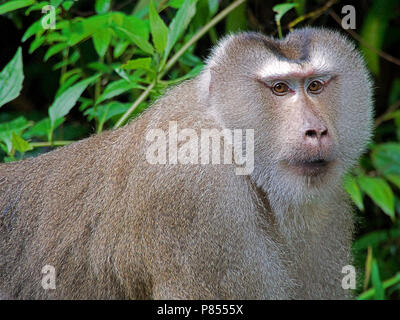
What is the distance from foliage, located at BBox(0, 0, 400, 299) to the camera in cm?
408

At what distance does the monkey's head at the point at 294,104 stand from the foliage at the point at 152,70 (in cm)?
63

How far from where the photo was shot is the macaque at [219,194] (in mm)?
3010

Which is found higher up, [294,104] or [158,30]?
[158,30]

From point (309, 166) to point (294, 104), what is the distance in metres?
0.29

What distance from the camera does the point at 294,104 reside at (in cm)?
304

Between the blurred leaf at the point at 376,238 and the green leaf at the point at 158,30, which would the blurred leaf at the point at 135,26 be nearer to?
the green leaf at the point at 158,30

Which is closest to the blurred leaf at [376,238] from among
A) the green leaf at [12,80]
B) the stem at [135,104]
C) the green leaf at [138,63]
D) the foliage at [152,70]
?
the foliage at [152,70]

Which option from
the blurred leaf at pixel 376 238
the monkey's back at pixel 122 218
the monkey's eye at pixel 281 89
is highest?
the blurred leaf at pixel 376 238

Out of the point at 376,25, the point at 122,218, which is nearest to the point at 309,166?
the point at 122,218

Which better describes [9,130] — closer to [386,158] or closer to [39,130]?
[39,130]

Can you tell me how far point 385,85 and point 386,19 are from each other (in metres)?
1.01

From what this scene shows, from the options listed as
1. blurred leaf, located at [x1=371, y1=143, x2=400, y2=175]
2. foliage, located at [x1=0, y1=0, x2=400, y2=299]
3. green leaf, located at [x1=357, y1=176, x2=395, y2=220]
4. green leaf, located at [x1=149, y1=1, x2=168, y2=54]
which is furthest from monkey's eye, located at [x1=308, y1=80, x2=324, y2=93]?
blurred leaf, located at [x1=371, y1=143, x2=400, y2=175]

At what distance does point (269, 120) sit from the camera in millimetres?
3088
